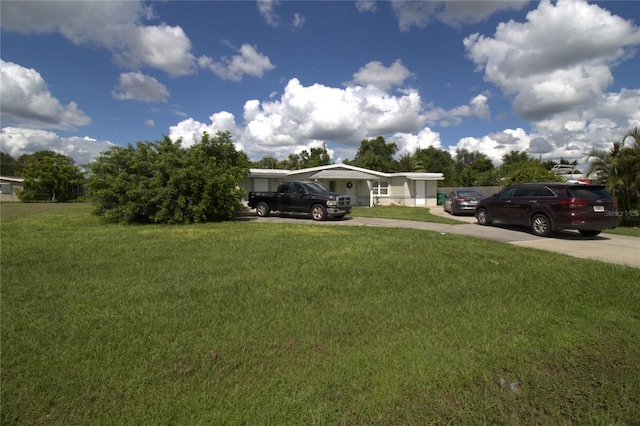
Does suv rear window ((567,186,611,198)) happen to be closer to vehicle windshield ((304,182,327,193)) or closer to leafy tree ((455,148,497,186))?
vehicle windshield ((304,182,327,193))

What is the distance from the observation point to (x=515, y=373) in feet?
9.75

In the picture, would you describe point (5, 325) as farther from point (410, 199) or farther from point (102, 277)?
point (410, 199)

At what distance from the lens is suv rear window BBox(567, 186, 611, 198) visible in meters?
9.45

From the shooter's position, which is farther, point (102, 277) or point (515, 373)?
point (102, 277)

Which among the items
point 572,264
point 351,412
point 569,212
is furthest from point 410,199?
point 351,412

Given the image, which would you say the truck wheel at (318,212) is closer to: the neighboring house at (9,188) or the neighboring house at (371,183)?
the neighboring house at (371,183)

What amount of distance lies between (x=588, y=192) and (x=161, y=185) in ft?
45.5

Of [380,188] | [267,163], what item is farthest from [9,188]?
[380,188]

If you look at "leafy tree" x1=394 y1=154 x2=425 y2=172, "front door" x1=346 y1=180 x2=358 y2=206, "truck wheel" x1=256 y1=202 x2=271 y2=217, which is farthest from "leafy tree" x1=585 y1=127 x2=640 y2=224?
"leafy tree" x1=394 y1=154 x2=425 y2=172

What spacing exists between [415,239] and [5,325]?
7756 millimetres

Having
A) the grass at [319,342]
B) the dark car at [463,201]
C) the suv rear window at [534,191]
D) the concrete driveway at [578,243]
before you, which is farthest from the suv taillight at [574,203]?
the dark car at [463,201]

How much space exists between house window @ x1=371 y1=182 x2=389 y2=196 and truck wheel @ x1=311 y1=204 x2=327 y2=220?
14838mm

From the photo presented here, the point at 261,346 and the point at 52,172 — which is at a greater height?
the point at 52,172

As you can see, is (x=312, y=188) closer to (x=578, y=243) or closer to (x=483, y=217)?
(x=483, y=217)
